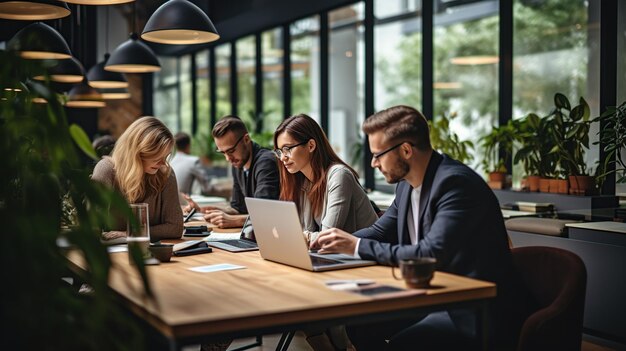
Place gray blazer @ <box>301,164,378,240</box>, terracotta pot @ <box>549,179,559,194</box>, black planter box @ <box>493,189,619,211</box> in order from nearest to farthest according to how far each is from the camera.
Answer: gray blazer @ <box>301,164,378,240</box> → black planter box @ <box>493,189,619,211</box> → terracotta pot @ <box>549,179,559,194</box>

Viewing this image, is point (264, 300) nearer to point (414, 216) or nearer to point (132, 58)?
point (414, 216)

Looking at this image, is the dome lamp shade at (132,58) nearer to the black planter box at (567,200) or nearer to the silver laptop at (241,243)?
the silver laptop at (241,243)

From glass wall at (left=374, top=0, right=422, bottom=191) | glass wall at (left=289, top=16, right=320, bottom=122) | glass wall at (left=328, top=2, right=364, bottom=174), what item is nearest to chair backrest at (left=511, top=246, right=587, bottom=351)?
glass wall at (left=374, top=0, right=422, bottom=191)

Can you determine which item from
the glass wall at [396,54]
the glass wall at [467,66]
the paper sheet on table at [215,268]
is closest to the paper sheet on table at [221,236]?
the paper sheet on table at [215,268]

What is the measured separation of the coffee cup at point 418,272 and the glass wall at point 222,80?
921cm

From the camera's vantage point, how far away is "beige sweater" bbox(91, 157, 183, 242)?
379 centimetres

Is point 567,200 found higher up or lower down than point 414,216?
lower down

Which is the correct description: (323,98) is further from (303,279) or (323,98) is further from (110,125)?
(303,279)

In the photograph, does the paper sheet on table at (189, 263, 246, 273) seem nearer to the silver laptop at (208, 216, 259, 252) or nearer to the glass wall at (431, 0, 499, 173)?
the silver laptop at (208, 216, 259, 252)

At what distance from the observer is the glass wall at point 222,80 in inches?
449

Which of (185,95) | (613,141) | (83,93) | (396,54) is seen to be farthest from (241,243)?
(185,95)

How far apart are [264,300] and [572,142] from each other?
3.81 m

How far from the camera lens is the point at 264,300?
2.16 m

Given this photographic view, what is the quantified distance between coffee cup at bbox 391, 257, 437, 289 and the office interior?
2.33 meters
